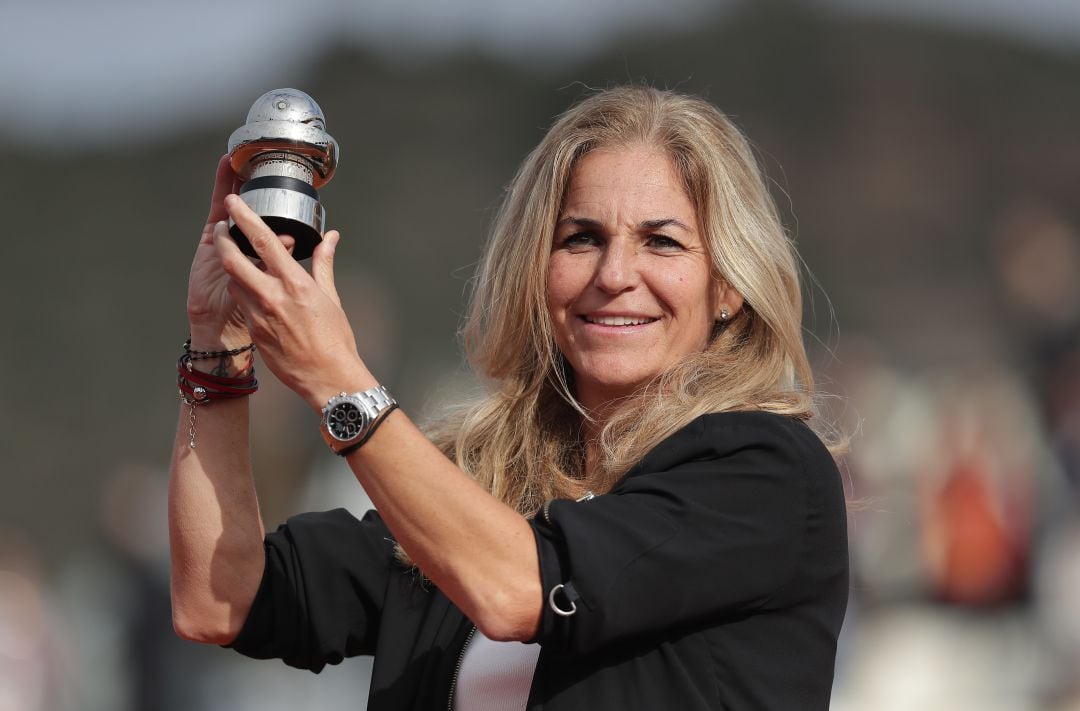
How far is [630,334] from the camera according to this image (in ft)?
8.98

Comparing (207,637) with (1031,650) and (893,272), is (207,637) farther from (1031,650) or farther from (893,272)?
(893,272)

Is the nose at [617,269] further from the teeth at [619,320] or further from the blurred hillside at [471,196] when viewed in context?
the blurred hillside at [471,196]

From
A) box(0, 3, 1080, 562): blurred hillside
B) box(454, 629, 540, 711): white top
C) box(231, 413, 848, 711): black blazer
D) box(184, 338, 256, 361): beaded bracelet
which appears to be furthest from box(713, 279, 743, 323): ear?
box(0, 3, 1080, 562): blurred hillside

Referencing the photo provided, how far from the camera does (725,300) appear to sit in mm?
2795

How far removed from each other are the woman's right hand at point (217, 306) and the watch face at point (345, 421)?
20.6 inches

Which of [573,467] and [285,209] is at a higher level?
[285,209]

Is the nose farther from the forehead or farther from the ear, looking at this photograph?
the ear

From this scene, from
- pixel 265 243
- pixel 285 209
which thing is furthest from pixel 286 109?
pixel 265 243

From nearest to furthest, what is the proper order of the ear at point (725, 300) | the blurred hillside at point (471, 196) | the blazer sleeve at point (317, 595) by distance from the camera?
1. the blazer sleeve at point (317, 595)
2. the ear at point (725, 300)
3. the blurred hillside at point (471, 196)

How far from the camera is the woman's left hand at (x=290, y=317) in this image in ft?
6.92

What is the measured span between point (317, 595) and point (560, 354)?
701 mm

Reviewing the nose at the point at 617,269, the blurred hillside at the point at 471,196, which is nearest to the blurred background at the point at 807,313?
the blurred hillside at the point at 471,196

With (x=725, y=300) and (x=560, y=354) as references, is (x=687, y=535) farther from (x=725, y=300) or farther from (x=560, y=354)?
(x=560, y=354)

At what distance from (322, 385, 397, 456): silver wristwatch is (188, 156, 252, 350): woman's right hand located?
20.5 inches
